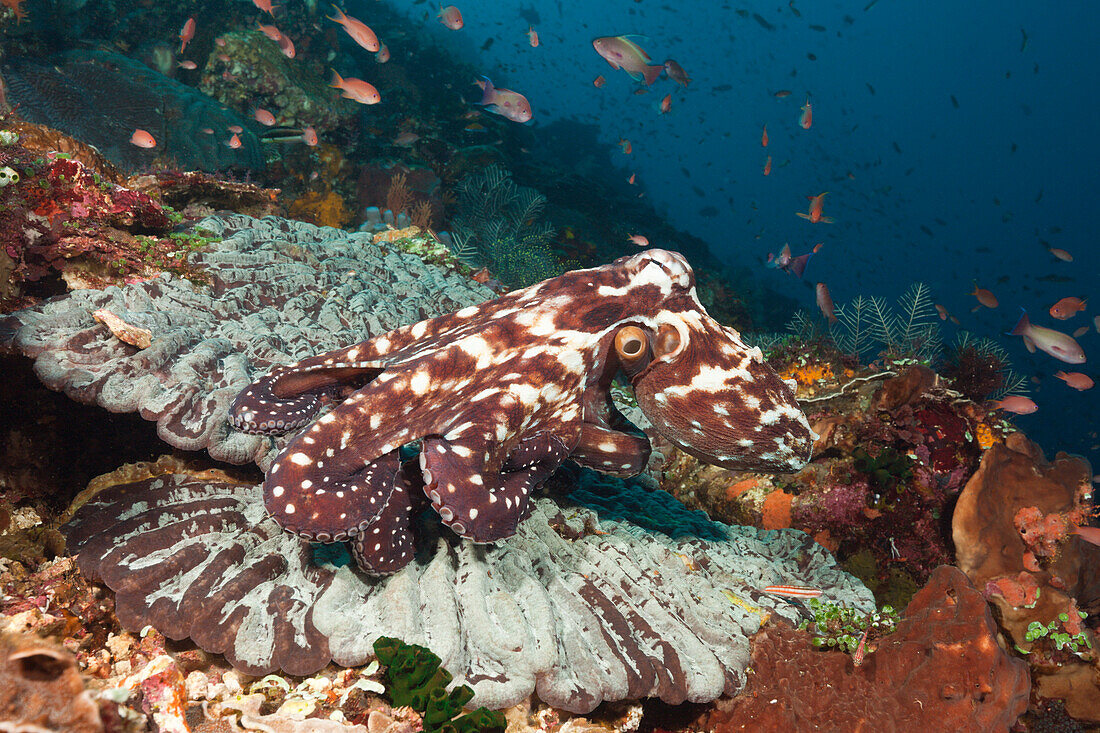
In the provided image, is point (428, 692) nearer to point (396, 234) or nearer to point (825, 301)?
point (396, 234)

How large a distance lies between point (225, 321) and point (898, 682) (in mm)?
5592

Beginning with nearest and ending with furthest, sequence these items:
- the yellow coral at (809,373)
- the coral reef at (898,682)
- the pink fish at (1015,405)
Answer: the coral reef at (898,682)
the pink fish at (1015,405)
the yellow coral at (809,373)

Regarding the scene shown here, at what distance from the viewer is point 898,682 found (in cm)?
353

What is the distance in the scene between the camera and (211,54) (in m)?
15.9

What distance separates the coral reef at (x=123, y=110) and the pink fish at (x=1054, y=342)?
58.5ft

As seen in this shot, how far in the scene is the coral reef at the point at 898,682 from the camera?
11.2 ft

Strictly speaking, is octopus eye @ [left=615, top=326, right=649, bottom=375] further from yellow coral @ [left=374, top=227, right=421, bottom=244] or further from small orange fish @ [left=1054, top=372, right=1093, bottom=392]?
small orange fish @ [left=1054, top=372, right=1093, bottom=392]

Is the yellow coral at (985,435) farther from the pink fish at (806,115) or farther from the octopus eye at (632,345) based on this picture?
the pink fish at (806,115)

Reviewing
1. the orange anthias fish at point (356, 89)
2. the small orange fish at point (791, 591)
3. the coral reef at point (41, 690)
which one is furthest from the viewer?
the orange anthias fish at point (356, 89)

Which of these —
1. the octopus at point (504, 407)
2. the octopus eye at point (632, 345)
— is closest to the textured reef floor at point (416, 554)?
the octopus at point (504, 407)

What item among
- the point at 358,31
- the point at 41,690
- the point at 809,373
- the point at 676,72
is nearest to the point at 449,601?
the point at 41,690

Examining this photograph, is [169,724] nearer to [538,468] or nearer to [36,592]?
[36,592]

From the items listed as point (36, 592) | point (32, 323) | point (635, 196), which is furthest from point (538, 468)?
point (635, 196)

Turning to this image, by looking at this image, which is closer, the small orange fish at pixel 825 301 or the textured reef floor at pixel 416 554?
the textured reef floor at pixel 416 554
